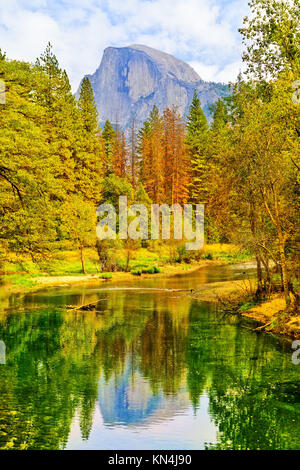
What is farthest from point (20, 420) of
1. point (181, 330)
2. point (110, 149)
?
point (110, 149)

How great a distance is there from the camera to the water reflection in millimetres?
12164

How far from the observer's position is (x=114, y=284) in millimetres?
40500

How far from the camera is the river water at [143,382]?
12.2 metres

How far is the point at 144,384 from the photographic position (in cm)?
1608

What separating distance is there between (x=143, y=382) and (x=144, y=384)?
0.68 feet

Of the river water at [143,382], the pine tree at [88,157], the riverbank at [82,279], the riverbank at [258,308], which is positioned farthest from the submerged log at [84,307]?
the pine tree at [88,157]

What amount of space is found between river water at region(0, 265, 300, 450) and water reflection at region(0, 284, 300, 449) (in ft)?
0.12

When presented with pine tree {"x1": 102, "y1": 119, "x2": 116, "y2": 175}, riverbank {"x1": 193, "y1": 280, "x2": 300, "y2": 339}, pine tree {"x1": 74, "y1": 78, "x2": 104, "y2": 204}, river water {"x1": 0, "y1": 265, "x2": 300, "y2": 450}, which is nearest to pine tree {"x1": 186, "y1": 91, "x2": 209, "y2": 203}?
pine tree {"x1": 102, "y1": 119, "x2": 116, "y2": 175}

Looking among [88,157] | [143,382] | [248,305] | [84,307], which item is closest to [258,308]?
[248,305]

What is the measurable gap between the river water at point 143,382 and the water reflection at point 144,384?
36 millimetres

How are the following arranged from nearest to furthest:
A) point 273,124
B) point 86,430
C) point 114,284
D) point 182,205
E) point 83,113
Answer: point 86,430 < point 273,124 < point 114,284 < point 83,113 < point 182,205

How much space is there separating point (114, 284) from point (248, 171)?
20.5 meters

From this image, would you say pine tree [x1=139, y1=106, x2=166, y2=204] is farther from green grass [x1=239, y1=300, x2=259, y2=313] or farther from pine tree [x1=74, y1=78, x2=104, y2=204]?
green grass [x1=239, y1=300, x2=259, y2=313]
